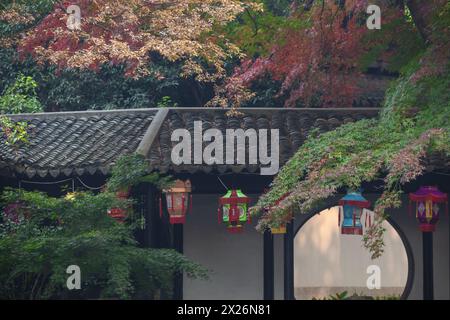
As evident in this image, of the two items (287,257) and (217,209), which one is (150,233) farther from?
(287,257)

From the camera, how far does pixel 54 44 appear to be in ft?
64.1

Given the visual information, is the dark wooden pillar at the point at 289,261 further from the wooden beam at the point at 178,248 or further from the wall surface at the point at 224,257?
the wooden beam at the point at 178,248

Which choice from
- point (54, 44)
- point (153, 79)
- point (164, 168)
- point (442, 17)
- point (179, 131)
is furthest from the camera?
point (153, 79)

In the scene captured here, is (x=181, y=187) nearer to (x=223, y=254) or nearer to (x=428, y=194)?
(x=223, y=254)

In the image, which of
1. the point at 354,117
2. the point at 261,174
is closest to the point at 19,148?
the point at 261,174

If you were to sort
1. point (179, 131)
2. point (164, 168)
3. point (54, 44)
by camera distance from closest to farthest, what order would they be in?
1. point (164, 168)
2. point (179, 131)
3. point (54, 44)

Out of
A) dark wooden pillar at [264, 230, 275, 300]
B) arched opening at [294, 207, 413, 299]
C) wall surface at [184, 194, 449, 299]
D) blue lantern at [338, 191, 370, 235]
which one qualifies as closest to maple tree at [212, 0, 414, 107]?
arched opening at [294, 207, 413, 299]

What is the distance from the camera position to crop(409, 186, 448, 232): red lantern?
14.0 meters

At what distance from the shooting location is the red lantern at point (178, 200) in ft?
45.9

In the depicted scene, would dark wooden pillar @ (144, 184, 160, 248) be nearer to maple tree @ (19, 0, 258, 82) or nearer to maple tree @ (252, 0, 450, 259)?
maple tree @ (252, 0, 450, 259)

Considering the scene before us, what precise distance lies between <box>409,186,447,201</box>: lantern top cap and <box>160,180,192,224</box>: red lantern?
3120mm

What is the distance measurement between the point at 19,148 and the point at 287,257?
4457 mm

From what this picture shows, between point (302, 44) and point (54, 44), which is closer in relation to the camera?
point (302, 44)

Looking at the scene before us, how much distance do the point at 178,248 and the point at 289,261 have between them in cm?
164
